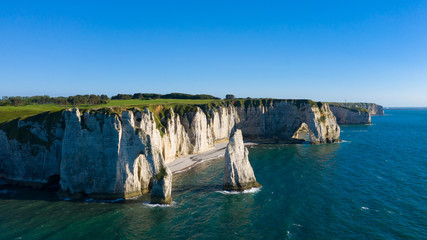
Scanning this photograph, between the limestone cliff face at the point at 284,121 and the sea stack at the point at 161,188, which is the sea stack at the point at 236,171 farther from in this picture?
the limestone cliff face at the point at 284,121

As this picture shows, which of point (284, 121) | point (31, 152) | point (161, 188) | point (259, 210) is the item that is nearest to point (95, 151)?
point (161, 188)

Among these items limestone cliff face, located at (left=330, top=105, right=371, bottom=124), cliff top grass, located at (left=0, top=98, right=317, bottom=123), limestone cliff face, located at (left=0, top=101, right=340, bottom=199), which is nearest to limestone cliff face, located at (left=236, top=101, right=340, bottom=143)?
cliff top grass, located at (left=0, top=98, right=317, bottom=123)

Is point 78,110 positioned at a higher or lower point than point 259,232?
higher

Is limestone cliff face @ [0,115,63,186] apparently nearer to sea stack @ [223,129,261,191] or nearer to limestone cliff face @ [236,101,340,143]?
sea stack @ [223,129,261,191]

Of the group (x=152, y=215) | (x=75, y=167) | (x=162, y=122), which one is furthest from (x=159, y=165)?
(x=162, y=122)

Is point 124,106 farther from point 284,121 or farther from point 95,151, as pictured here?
point 284,121

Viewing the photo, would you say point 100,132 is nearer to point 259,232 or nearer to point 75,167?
point 75,167

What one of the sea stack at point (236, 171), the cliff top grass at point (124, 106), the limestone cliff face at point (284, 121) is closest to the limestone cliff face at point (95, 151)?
the cliff top grass at point (124, 106)
